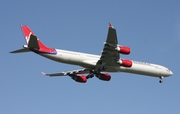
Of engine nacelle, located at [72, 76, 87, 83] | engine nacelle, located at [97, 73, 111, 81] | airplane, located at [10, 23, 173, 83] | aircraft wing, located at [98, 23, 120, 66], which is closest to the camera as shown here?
aircraft wing, located at [98, 23, 120, 66]

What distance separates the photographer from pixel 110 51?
46906 mm

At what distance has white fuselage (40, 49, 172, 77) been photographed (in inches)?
1873

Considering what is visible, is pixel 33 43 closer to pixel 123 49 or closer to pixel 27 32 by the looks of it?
pixel 27 32

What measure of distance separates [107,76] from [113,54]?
776cm

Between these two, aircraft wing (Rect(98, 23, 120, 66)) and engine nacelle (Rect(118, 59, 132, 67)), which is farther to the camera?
engine nacelle (Rect(118, 59, 132, 67))

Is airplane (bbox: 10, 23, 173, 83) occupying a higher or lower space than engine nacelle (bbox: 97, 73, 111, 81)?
higher

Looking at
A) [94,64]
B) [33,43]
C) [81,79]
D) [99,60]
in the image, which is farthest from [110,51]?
[33,43]

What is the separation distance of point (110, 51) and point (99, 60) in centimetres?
289

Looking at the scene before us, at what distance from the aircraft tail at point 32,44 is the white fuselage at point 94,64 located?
0.81 m

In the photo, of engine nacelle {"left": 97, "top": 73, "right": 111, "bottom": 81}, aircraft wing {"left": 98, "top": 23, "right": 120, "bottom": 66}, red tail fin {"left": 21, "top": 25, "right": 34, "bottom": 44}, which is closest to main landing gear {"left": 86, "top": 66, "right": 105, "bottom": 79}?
engine nacelle {"left": 97, "top": 73, "right": 111, "bottom": 81}

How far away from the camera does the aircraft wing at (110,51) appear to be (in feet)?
140

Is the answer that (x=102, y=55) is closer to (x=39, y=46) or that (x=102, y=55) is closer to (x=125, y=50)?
(x=125, y=50)

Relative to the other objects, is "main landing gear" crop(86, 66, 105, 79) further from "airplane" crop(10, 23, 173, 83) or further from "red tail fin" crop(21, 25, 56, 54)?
"red tail fin" crop(21, 25, 56, 54)

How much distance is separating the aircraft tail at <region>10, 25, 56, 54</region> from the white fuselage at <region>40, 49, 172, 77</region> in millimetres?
814
